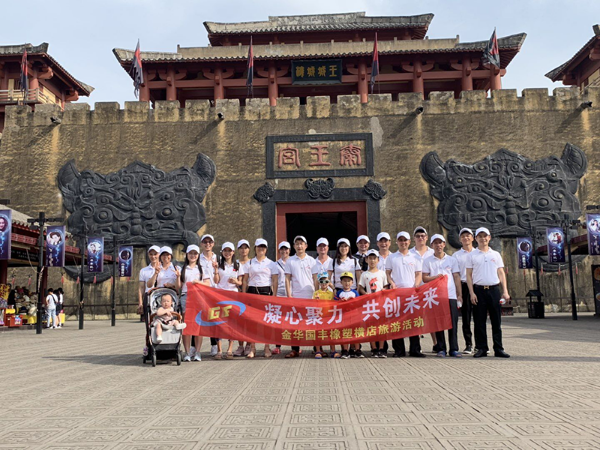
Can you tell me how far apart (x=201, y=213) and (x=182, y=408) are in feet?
51.3

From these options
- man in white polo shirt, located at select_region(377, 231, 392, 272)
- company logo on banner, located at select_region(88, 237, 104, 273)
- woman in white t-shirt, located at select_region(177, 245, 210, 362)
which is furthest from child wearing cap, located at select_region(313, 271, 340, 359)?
company logo on banner, located at select_region(88, 237, 104, 273)

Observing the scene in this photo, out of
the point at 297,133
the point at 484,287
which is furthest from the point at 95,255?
the point at 484,287

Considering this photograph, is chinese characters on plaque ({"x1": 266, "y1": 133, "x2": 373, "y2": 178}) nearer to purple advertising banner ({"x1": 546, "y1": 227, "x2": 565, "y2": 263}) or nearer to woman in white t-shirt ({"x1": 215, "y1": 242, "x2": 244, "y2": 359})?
purple advertising banner ({"x1": 546, "y1": 227, "x2": 565, "y2": 263})

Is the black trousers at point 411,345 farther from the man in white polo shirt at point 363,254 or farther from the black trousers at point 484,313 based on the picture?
the man in white polo shirt at point 363,254

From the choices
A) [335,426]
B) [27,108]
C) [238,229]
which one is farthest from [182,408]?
[27,108]

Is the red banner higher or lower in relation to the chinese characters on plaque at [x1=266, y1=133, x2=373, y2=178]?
lower

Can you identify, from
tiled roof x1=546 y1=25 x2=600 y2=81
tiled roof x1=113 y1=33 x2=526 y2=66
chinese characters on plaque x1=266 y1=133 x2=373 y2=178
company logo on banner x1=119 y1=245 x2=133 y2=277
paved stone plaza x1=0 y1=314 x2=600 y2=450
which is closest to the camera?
paved stone plaza x1=0 y1=314 x2=600 y2=450

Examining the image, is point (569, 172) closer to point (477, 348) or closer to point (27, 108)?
point (477, 348)

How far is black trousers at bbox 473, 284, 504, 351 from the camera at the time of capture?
275 inches

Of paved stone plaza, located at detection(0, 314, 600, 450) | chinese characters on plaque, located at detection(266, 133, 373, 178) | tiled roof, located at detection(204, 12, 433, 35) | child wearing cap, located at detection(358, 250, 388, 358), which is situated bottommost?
paved stone plaza, located at detection(0, 314, 600, 450)

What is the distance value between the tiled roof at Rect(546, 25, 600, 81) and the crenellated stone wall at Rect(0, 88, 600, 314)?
24.1ft

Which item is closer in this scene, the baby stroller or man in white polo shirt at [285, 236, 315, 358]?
the baby stroller

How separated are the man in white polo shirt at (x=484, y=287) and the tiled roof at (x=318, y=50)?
18.7m

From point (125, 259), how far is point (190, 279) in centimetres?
1222
